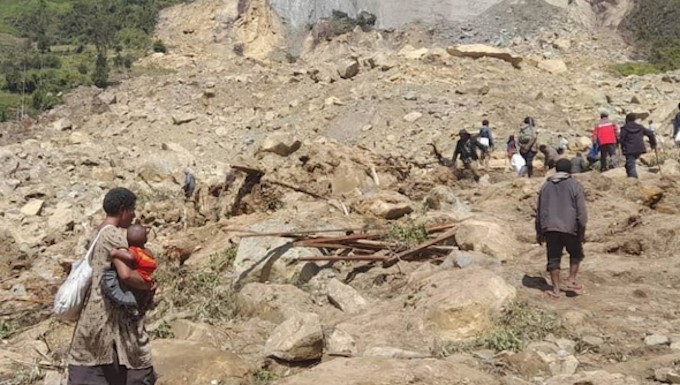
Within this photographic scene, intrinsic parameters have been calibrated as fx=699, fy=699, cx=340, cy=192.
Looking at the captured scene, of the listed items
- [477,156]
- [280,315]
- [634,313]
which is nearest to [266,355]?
[280,315]

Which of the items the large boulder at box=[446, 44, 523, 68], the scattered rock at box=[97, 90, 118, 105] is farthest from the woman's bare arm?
the scattered rock at box=[97, 90, 118, 105]

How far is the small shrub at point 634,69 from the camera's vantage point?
21325 millimetres

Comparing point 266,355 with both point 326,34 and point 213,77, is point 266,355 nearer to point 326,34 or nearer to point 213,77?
point 213,77

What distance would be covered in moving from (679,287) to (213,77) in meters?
18.2

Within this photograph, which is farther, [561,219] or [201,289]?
[201,289]

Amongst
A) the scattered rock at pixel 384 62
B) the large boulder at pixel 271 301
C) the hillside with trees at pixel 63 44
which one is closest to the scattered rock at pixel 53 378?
the large boulder at pixel 271 301

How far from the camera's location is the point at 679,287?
5.30 meters

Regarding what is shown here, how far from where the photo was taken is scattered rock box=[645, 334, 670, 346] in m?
4.24

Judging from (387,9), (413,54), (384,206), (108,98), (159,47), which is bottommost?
(108,98)

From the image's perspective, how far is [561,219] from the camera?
5.10 meters

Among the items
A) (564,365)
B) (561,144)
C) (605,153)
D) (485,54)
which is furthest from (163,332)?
(485,54)

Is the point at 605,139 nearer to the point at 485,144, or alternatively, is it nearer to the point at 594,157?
the point at 594,157

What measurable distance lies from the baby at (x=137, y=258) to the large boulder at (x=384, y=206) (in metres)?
4.60

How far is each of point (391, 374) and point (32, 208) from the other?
30.1ft
